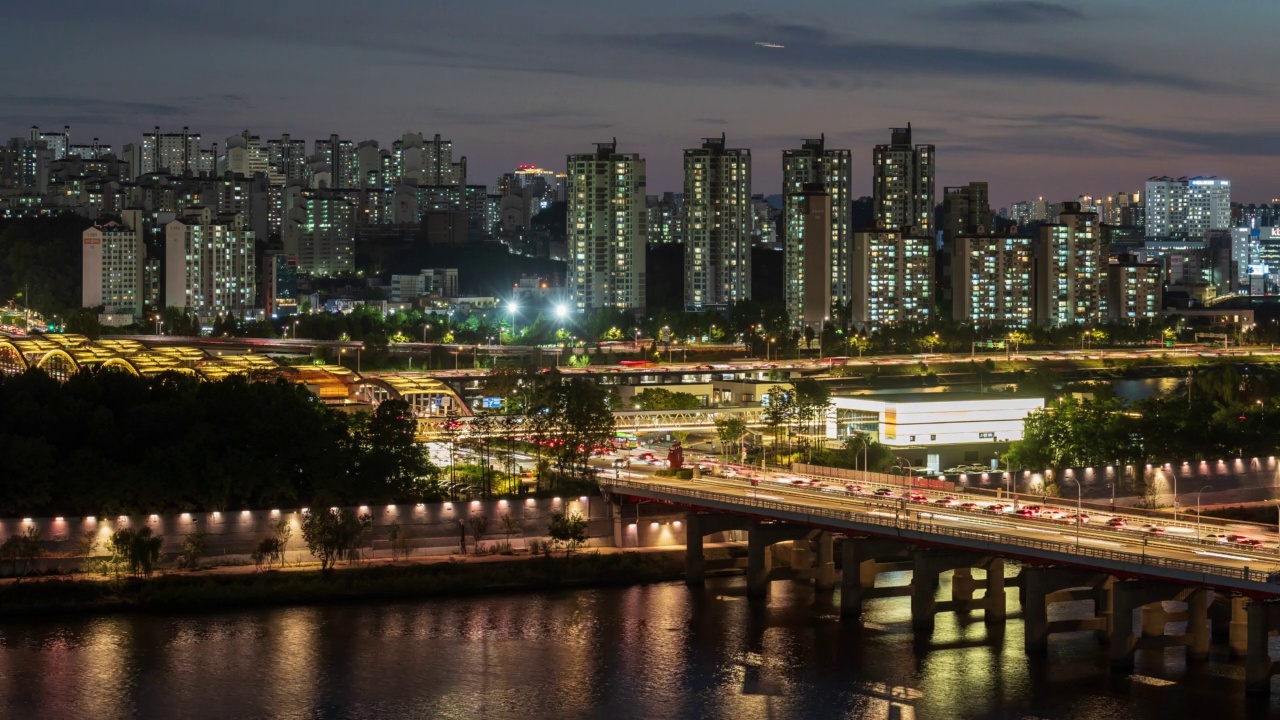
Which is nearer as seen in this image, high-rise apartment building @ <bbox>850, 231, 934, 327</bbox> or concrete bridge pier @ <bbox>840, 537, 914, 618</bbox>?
concrete bridge pier @ <bbox>840, 537, 914, 618</bbox>

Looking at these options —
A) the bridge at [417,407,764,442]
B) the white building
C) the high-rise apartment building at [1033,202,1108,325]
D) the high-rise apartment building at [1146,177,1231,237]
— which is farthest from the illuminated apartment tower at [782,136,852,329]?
the high-rise apartment building at [1146,177,1231,237]

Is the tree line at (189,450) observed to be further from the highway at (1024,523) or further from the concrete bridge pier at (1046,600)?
the concrete bridge pier at (1046,600)

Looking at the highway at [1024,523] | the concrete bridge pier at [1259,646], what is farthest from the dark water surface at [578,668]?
the highway at [1024,523]

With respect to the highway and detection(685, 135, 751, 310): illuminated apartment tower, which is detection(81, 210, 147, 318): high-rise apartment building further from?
the highway

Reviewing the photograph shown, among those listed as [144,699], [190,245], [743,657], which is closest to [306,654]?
[144,699]

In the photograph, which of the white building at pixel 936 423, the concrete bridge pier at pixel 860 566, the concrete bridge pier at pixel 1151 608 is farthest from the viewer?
the white building at pixel 936 423

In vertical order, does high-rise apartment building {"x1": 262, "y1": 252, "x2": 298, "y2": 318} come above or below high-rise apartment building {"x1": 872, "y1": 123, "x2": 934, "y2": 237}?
below

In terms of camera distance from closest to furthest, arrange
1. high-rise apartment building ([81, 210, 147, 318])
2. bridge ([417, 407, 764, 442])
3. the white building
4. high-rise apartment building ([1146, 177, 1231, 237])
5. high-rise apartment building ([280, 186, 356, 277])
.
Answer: the white building
bridge ([417, 407, 764, 442])
high-rise apartment building ([81, 210, 147, 318])
high-rise apartment building ([280, 186, 356, 277])
high-rise apartment building ([1146, 177, 1231, 237])

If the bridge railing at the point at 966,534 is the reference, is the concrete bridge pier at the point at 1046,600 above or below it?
below
